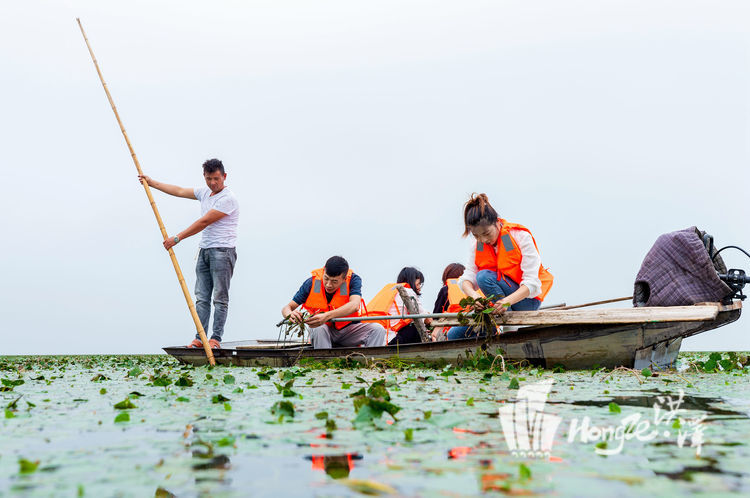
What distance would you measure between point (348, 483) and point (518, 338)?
15.7 feet

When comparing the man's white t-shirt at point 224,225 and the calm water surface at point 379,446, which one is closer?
the calm water surface at point 379,446

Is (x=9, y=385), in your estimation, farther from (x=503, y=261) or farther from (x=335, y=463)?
(x=503, y=261)

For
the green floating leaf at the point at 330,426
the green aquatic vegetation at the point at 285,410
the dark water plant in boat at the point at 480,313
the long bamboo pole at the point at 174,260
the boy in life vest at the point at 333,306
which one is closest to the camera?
the green floating leaf at the point at 330,426

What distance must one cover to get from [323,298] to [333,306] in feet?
0.54

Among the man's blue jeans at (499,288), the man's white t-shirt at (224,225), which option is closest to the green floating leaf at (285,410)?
the man's blue jeans at (499,288)

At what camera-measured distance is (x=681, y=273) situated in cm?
646

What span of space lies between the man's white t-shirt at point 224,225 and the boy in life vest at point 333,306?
1.44 metres

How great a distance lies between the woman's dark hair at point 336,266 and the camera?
7.19m

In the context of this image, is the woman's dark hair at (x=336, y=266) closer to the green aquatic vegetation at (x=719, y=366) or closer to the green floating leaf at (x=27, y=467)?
the green aquatic vegetation at (x=719, y=366)

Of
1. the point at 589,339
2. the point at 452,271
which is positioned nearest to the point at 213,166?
the point at 452,271

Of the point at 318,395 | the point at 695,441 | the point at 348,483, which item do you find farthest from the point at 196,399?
the point at 695,441

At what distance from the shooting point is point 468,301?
5.82m

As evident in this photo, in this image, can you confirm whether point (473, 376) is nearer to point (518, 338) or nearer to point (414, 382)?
point (414, 382)

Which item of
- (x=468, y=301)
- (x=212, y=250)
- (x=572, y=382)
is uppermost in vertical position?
(x=212, y=250)
